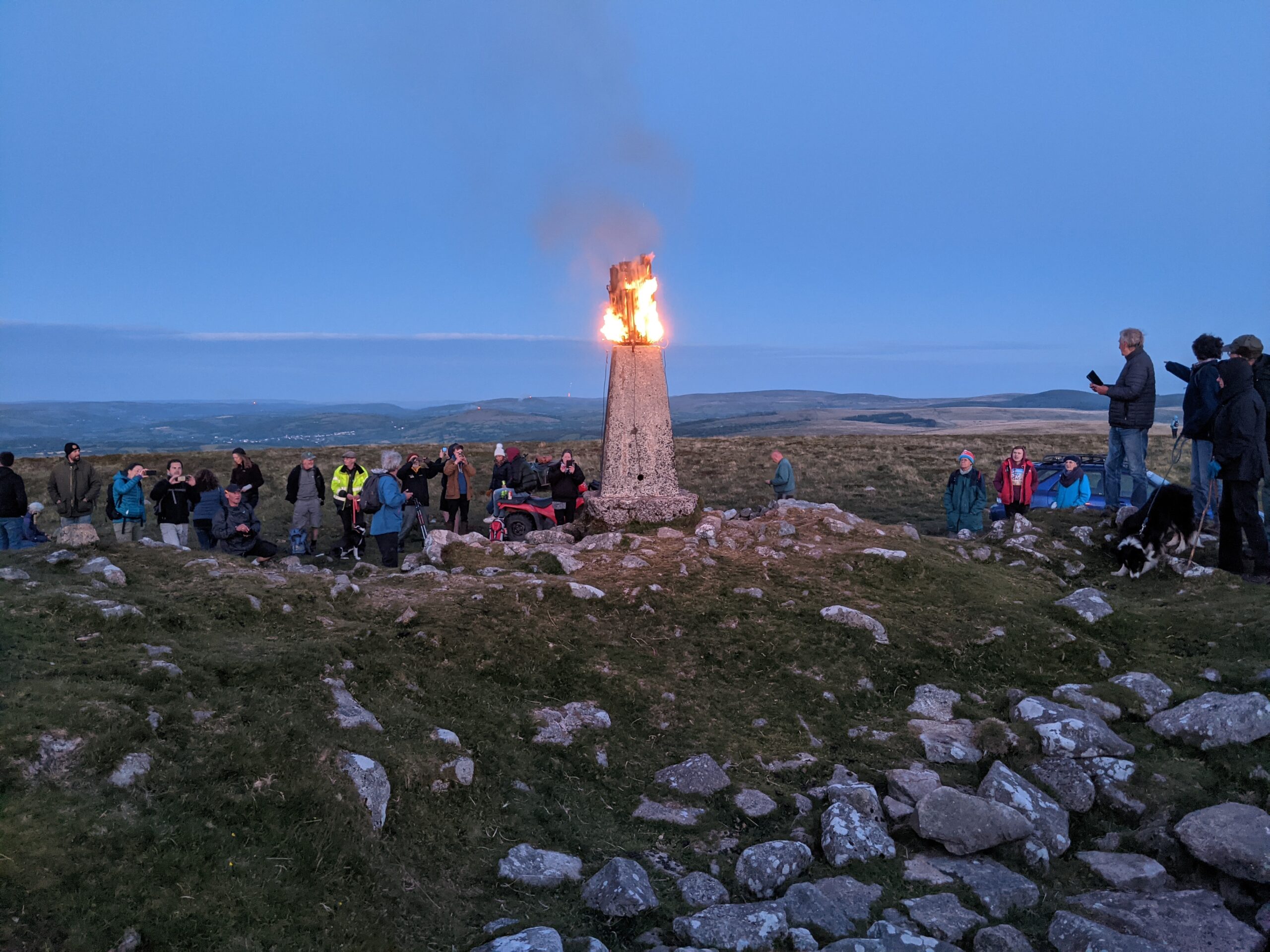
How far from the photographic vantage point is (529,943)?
429 cm

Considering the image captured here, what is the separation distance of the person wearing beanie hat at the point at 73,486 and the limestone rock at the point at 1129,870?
48.2ft

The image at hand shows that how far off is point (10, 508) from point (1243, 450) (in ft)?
59.4

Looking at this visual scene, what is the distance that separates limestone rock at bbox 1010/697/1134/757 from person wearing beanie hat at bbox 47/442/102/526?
1421 centimetres

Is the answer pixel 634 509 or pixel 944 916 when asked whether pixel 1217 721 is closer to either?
pixel 944 916

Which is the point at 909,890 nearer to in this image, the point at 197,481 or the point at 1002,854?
the point at 1002,854

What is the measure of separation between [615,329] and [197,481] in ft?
25.7

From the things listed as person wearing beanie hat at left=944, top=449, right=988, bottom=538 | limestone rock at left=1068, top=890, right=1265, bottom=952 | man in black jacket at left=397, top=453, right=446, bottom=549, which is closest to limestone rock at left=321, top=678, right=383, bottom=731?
limestone rock at left=1068, top=890, right=1265, bottom=952

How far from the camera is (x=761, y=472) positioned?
2683 centimetres

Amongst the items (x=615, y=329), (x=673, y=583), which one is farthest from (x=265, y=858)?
(x=615, y=329)

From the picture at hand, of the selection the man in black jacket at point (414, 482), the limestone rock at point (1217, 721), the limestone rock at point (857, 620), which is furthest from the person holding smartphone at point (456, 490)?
the limestone rock at point (1217, 721)

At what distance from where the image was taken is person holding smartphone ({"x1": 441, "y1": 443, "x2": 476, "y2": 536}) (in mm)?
16359

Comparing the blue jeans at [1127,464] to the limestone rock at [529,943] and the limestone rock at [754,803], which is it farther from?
the limestone rock at [529,943]

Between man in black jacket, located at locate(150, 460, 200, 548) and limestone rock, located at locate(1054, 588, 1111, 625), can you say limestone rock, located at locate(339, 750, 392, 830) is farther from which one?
man in black jacket, located at locate(150, 460, 200, 548)

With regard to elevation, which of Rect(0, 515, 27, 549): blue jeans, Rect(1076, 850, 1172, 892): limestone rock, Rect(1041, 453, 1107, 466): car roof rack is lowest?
Rect(1076, 850, 1172, 892): limestone rock
